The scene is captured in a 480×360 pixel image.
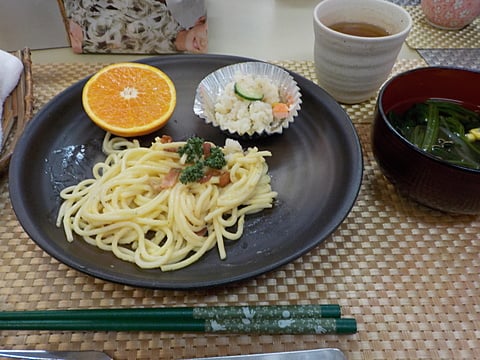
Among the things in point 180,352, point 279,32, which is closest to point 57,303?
point 180,352

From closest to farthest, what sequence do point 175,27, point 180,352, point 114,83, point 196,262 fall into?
point 180,352
point 196,262
point 114,83
point 175,27

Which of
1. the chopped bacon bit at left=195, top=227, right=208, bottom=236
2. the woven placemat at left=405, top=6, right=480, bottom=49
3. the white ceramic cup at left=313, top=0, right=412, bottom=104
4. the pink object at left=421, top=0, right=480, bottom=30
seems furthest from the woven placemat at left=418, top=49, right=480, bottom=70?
the chopped bacon bit at left=195, top=227, right=208, bottom=236

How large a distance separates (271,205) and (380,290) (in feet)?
1.22

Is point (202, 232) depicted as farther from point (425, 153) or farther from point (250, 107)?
point (425, 153)

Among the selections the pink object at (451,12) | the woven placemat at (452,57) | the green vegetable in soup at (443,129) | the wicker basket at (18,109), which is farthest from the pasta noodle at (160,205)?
the pink object at (451,12)

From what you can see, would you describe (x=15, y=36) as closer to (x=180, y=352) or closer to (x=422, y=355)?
(x=180, y=352)

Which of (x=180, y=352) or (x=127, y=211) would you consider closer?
(x=180, y=352)

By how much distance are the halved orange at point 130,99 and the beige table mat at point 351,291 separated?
387 millimetres

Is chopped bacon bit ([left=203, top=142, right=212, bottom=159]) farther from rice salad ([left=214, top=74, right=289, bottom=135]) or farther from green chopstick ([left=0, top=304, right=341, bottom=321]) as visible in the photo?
green chopstick ([left=0, top=304, right=341, bottom=321])

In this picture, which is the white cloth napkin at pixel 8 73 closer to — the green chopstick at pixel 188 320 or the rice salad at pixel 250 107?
the rice salad at pixel 250 107

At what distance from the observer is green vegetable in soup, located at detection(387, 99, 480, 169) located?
4.29 feet

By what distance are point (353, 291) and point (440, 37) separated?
1.59 meters

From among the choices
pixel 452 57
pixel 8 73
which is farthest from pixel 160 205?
pixel 452 57

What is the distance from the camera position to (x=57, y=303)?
1.09 m
